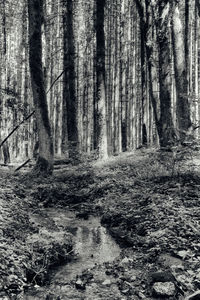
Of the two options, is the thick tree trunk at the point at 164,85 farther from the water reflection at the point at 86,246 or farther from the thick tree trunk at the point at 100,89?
the water reflection at the point at 86,246

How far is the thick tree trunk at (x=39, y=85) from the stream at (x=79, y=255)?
3.03m

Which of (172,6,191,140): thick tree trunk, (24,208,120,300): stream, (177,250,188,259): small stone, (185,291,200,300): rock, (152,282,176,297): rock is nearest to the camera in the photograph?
(185,291,200,300): rock

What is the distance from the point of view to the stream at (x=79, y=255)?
4.11 m

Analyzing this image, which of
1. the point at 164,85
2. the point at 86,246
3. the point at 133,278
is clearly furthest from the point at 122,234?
the point at 164,85

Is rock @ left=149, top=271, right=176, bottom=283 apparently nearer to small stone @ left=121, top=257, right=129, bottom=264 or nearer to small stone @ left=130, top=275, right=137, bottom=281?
small stone @ left=130, top=275, right=137, bottom=281

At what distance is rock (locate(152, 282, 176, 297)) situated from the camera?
154 inches

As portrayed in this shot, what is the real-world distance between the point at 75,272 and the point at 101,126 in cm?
887

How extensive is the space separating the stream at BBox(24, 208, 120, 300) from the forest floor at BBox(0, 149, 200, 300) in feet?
0.13

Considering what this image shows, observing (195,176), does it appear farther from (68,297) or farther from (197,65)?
(197,65)

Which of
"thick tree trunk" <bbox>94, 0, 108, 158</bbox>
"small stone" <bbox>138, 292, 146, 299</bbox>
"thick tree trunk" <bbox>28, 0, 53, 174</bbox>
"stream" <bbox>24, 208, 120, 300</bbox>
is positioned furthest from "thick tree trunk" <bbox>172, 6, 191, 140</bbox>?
"small stone" <bbox>138, 292, 146, 299</bbox>

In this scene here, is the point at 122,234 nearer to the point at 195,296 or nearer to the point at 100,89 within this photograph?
the point at 195,296

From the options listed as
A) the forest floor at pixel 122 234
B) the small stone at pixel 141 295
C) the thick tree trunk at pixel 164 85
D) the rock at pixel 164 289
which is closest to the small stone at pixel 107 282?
the forest floor at pixel 122 234

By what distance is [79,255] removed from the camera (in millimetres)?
5492

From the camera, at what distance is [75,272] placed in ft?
15.8
